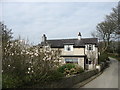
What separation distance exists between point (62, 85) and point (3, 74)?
358 cm

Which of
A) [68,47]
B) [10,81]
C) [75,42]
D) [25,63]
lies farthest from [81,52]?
[10,81]

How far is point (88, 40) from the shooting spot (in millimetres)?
30016

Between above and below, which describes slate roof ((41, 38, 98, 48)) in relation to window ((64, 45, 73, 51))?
above

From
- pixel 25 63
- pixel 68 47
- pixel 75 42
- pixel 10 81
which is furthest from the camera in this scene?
pixel 75 42

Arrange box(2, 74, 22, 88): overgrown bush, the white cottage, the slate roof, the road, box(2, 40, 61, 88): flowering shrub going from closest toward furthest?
box(2, 74, 22, 88): overgrown bush → box(2, 40, 61, 88): flowering shrub → the road → the white cottage → the slate roof

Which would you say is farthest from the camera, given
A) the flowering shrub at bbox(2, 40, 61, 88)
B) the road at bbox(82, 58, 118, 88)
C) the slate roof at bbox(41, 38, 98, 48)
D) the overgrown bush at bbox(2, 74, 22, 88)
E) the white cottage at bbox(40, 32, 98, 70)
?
the slate roof at bbox(41, 38, 98, 48)

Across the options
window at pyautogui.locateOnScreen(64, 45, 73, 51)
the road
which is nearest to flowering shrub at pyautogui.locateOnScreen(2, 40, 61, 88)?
the road

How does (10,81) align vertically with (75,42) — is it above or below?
below

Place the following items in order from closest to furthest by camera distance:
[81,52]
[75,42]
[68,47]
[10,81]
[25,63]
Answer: [10,81] < [25,63] < [81,52] < [68,47] < [75,42]

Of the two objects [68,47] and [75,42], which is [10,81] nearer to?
[68,47]

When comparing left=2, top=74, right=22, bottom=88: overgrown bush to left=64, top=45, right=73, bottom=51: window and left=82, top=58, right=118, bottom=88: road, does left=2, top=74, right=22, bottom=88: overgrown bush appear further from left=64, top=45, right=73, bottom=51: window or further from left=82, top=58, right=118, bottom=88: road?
left=64, top=45, right=73, bottom=51: window

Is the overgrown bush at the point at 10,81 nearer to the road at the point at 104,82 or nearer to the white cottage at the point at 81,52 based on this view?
the road at the point at 104,82

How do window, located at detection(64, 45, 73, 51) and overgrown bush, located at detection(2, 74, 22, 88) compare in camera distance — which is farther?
window, located at detection(64, 45, 73, 51)

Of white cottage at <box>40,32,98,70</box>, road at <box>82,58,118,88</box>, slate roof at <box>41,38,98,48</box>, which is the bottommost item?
road at <box>82,58,118,88</box>
